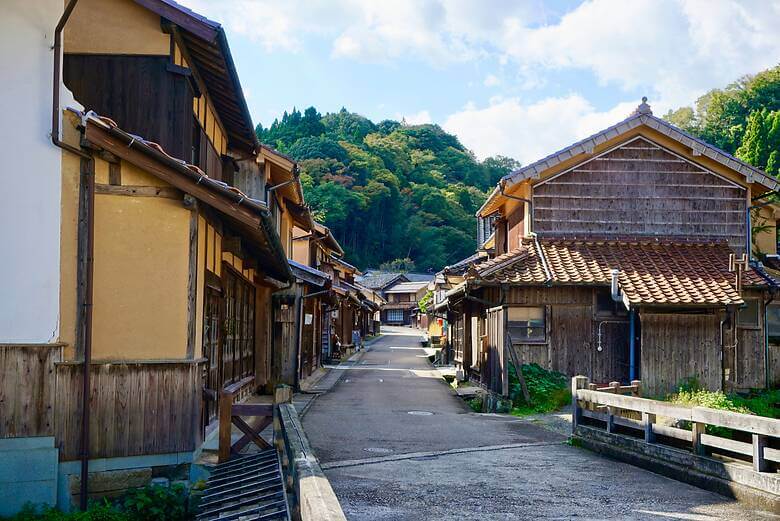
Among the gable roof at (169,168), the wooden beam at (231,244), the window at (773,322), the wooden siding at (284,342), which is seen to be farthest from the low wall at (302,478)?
the window at (773,322)

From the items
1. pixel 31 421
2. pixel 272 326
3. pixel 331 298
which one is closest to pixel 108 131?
pixel 31 421

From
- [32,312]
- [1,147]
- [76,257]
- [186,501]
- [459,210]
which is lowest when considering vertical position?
[186,501]

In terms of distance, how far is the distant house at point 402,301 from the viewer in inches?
3344

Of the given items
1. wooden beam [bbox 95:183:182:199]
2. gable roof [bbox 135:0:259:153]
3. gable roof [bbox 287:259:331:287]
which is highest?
gable roof [bbox 135:0:259:153]

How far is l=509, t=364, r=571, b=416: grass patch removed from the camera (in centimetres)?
1714

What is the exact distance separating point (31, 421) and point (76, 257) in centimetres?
196

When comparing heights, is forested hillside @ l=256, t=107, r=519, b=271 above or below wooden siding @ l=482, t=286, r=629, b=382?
above

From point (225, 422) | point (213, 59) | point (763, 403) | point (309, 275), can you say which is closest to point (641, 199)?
point (763, 403)

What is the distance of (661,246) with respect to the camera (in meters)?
19.5

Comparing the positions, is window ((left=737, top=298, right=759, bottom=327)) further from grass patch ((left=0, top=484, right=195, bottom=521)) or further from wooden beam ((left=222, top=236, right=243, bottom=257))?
grass patch ((left=0, top=484, right=195, bottom=521))

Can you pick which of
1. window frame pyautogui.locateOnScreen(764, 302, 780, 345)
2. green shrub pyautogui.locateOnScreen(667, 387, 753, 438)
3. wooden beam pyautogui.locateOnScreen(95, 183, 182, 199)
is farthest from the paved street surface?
window frame pyautogui.locateOnScreen(764, 302, 780, 345)

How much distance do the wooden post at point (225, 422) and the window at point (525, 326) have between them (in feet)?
32.0

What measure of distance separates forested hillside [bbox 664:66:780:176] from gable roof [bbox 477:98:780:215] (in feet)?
71.0

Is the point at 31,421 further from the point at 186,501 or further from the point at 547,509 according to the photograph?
the point at 547,509
